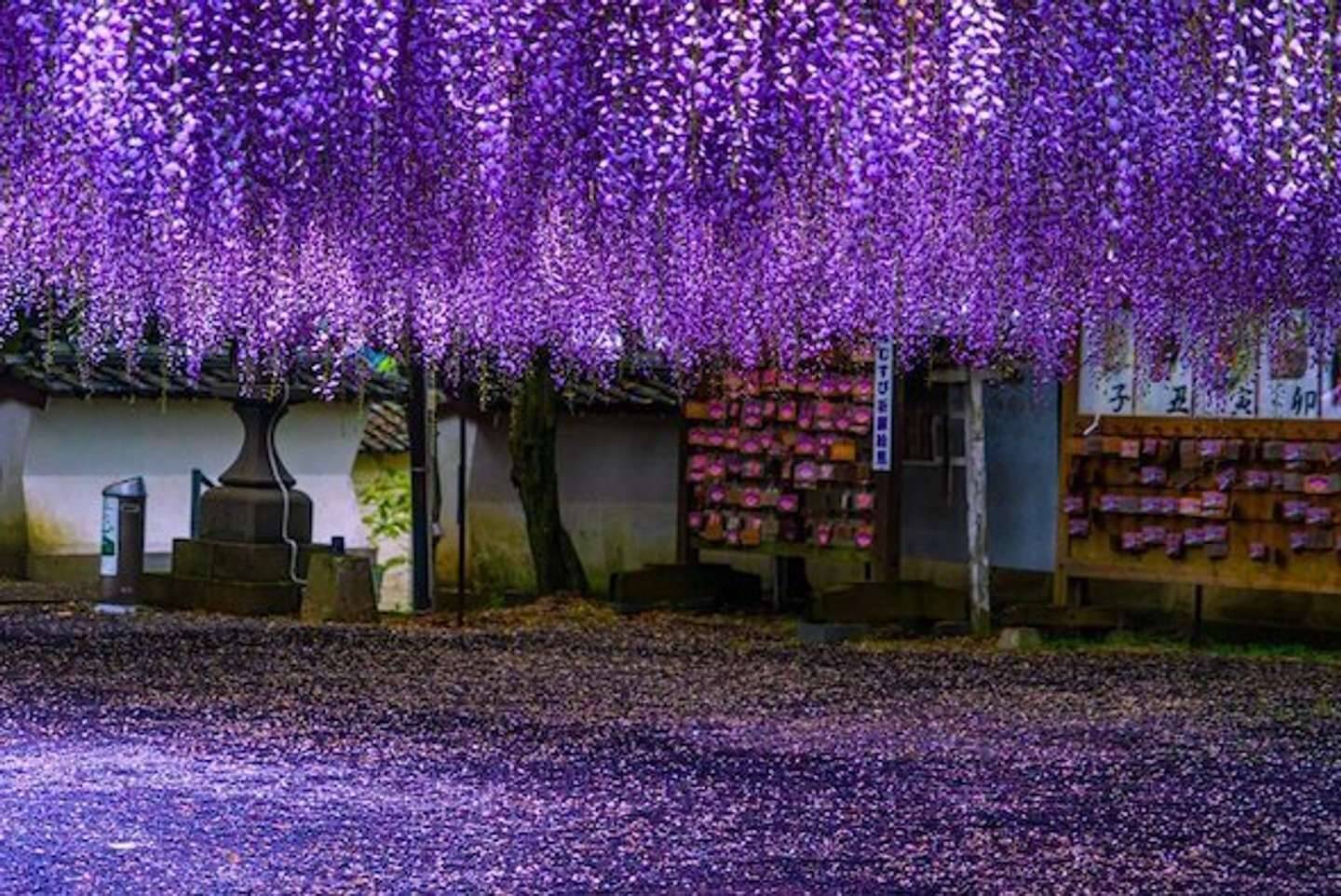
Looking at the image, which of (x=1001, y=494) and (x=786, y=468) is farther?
(x=786, y=468)

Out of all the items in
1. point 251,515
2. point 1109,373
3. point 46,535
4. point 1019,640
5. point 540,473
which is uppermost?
point 1109,373

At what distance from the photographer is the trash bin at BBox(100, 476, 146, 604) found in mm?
13609

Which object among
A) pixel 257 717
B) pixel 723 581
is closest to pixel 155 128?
pixel 257 717

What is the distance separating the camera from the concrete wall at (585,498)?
1530 centimetres

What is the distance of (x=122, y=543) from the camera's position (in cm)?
1376

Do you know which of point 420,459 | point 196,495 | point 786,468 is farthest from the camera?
point 196,495

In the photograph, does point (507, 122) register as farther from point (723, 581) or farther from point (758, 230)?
point (723, 581)

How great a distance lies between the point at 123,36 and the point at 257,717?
13.7 ft

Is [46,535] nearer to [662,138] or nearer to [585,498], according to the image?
[585,498]

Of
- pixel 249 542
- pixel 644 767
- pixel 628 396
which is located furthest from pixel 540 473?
pixel 644 767

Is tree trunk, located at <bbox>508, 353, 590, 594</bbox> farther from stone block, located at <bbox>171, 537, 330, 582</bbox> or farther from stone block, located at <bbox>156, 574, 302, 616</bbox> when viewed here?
stone block, located at <bbox>156, 574, 302, 616</bbox>

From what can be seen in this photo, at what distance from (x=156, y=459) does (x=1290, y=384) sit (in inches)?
293

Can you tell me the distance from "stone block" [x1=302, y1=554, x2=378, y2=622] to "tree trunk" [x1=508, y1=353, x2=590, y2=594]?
144 cm

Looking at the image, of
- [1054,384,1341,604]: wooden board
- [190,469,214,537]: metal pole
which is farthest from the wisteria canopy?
[190,469,214,537]: metal pole
